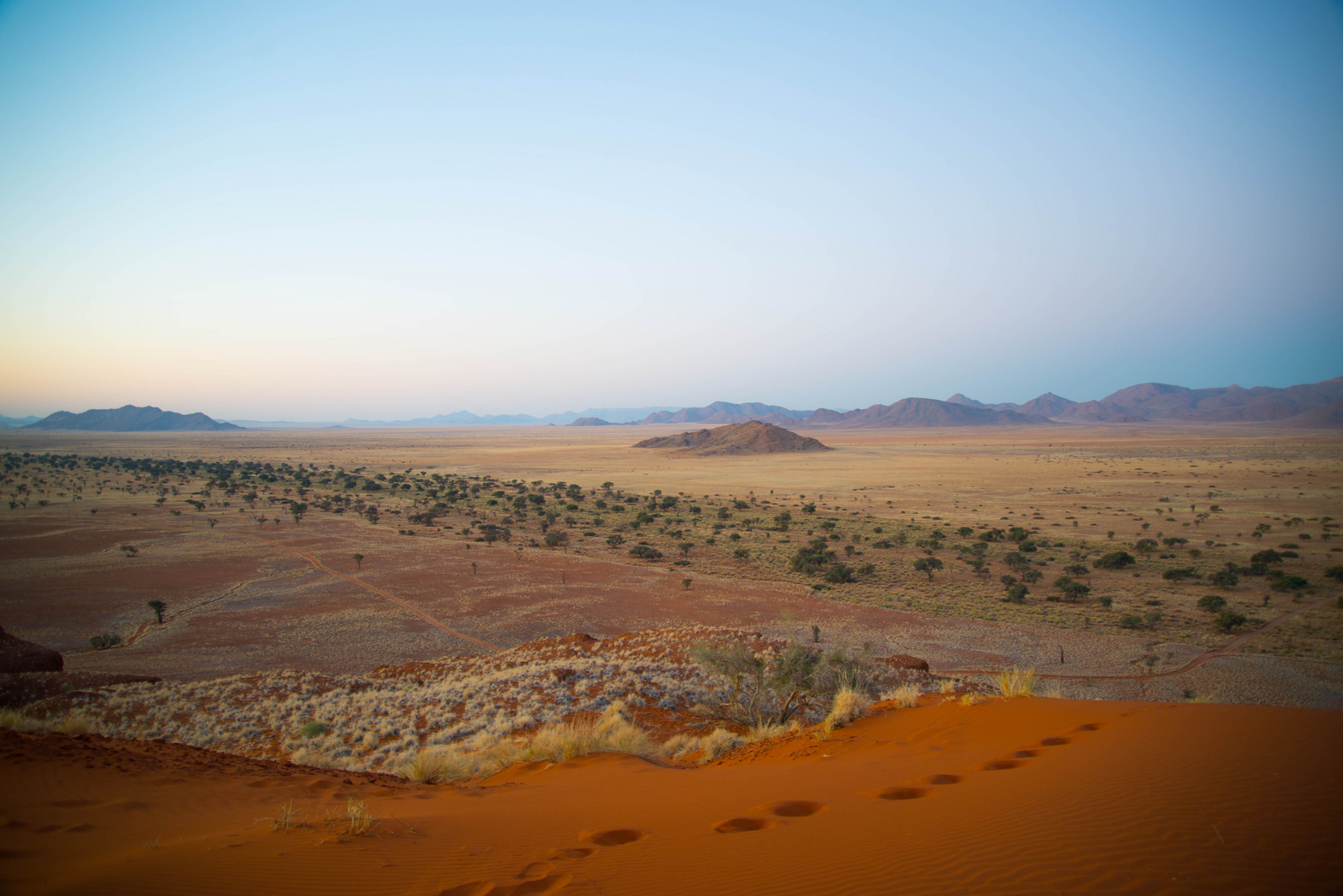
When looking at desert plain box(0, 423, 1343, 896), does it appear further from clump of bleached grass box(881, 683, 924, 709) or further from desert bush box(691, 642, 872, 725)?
desert bush box(691, 642, 872, 725)

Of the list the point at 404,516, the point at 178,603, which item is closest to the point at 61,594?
the point at 178,603

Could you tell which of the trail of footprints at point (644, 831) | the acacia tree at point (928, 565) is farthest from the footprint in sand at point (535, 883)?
the acacia tree at point (928, 565)

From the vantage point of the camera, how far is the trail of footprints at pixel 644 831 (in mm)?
4176

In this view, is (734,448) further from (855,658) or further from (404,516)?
(855,658)

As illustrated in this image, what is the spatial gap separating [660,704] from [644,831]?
266 inches

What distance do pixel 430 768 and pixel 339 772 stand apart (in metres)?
1.22

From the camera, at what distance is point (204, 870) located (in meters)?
4.32

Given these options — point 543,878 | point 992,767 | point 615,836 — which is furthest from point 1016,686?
point 543,878

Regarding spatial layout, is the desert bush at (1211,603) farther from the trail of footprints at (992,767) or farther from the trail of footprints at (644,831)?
the trail of footprints at (644,831)

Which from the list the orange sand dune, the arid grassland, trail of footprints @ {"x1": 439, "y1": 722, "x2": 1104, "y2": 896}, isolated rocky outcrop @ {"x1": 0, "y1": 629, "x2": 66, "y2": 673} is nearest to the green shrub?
the arid grassland

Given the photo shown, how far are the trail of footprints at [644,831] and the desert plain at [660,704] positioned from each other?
5 centimetres

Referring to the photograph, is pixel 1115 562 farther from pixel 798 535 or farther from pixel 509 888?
pixel 509 888

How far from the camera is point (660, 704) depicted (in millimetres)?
11836

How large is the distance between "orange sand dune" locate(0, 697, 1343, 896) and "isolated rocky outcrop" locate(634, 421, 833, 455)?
101296mm
